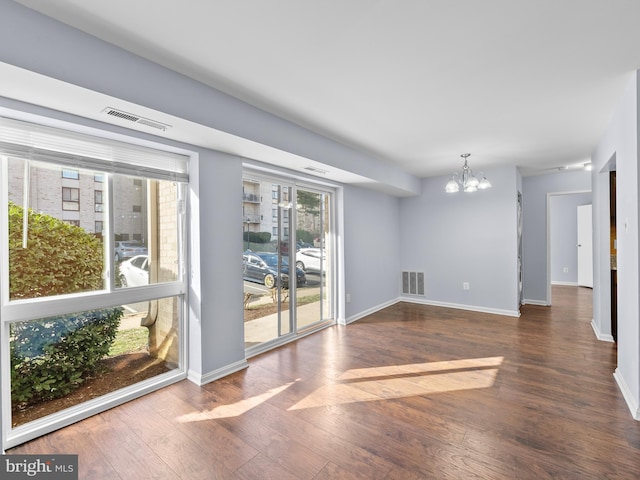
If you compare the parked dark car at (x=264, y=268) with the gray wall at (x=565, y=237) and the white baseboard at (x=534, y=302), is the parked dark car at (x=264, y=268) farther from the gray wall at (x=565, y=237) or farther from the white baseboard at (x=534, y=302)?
the gray wall at (x=565, y=237)

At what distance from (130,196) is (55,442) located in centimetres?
179

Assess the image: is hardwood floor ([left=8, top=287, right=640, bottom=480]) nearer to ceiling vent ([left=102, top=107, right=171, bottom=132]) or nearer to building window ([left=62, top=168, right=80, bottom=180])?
building window ([left=62, top=168, right=80, bottom=180])

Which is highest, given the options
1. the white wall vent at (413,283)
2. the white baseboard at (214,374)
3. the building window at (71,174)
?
the building window at (71,174)

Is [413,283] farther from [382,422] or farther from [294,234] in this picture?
[382,422]

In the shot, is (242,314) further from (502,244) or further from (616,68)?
(502,244)

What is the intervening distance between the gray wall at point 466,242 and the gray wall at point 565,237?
3.80 metres

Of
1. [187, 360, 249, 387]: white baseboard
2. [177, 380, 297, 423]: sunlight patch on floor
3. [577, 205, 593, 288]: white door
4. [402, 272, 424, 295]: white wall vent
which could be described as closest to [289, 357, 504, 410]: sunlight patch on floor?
[177, 380, 297, 423]: sunlight patch on floor

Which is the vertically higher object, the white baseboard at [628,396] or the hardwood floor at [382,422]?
the white baseboard at [628,396]

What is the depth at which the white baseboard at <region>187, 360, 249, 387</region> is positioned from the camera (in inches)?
110

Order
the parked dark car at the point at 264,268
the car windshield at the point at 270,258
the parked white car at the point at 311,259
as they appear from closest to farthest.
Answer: the parked dark car at the point at 264,268 < the car windshield at the point at 270,258 < the parked white car at the point at 311,259

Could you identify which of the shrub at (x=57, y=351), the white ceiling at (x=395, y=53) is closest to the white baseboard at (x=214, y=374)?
the shrub at (x=57, y=351)

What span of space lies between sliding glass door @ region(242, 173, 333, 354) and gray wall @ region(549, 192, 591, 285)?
6.75 metres

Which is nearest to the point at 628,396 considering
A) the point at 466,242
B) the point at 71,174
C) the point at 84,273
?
the point at 466,242

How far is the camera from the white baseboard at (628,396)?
2191mm
